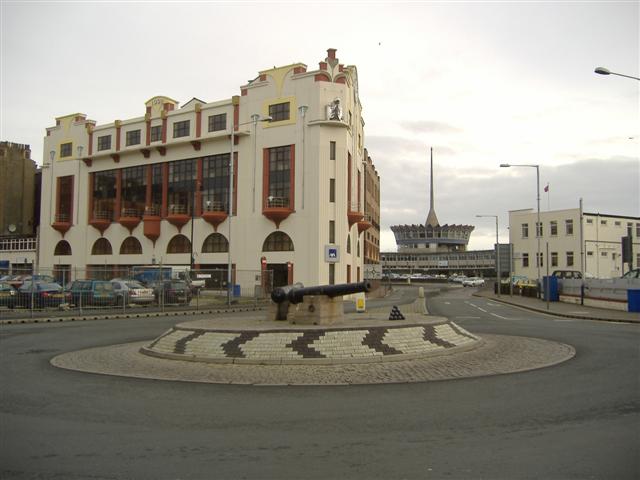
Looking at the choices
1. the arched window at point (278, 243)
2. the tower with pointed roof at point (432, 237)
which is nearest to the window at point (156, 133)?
the arched window at point (278, 243)

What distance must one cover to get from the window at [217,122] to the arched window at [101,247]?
1875 centimetres

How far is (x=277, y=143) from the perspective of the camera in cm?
5150

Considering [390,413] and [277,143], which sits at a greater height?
[277,143]

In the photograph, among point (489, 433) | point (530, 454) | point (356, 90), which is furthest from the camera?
point (356, 90)

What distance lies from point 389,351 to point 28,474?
8.53 m

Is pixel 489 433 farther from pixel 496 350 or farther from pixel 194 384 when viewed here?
pixel 496 350

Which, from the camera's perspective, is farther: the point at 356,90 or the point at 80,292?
the point at 356,90

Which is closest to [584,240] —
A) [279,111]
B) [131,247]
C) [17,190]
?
[279,111]

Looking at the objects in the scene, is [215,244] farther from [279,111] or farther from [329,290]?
[329,290]

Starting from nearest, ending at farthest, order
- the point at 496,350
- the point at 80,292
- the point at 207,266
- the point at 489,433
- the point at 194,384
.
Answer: the point at 489,433, the point at 194,384, the point at 496,350, the point at 80,292, the point at 207,266

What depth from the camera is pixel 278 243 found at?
5100cm

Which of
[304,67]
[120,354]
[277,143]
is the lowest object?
[120,354]

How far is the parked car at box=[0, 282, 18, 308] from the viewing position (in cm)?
2639

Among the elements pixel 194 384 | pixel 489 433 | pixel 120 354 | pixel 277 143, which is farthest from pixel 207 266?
pixel 489 433
